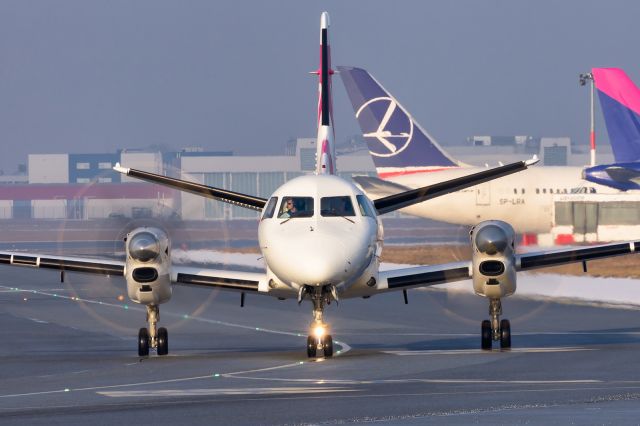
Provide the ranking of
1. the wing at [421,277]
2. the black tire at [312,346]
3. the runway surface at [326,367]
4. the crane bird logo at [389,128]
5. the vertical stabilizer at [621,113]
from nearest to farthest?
1. the runway surface at [326,367]
2. the black tire at [312,346]
3. the wing at [421,277]
4. the vertical stabilizer at [621,113]
5. the crane bird logo at [389,128]

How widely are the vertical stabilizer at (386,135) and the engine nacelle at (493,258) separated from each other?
47.1 meters

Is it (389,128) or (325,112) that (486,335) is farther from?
(389,128)

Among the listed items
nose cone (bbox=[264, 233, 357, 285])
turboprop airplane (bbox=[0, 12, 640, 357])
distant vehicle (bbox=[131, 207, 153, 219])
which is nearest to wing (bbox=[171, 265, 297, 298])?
turboprop airplane (bbox=[0, 12, 640, 357])

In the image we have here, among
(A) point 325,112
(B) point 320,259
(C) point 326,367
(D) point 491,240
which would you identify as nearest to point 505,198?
(A) point 325,112

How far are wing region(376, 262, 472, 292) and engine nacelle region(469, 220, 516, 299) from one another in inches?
11.8

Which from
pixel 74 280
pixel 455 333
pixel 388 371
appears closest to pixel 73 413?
pixel 388 371

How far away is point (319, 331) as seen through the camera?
22.5 m

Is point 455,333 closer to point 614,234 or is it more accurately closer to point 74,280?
point 74,280

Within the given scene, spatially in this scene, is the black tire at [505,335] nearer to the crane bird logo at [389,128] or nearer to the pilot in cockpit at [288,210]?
the pilot in cockpit at [288,210]

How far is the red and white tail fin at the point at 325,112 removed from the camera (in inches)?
1076

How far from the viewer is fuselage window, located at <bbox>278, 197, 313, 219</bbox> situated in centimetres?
2255

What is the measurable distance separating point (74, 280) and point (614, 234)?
27835mm

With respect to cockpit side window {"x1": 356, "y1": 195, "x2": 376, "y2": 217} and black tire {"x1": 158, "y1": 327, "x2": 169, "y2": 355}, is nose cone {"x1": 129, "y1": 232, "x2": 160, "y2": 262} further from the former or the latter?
cockpit side window {"x1": 356, "y1": 195, "x2": 376, "y2": 217}

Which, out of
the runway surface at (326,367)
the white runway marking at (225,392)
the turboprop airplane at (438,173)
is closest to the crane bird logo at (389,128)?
the turboprop airplane at (438,173)
